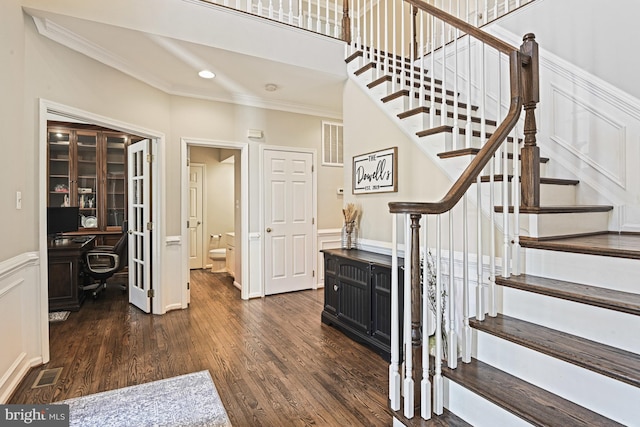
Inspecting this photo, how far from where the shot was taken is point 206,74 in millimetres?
3588

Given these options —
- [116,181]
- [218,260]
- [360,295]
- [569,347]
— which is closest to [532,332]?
[569,347]

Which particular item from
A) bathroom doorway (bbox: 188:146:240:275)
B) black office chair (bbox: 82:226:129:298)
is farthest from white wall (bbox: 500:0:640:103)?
black office chair (bbox: 82:226:129:298)

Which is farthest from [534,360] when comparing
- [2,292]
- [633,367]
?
[2,292]

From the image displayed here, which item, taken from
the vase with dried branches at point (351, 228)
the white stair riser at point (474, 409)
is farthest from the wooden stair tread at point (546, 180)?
the vase with dried branches at point (351, 228)

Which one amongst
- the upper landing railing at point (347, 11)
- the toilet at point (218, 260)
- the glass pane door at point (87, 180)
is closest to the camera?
the upper landing railing at point (347, 11)

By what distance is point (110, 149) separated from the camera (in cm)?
536

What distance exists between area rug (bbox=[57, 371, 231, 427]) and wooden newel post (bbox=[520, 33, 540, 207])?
86.4 inches

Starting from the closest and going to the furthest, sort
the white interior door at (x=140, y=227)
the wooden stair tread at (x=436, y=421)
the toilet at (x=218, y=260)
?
the wooden stair tread at (x=436, y=421)
the white interior door at (x=140, y=227)
the toilet at (x=218, y=260)

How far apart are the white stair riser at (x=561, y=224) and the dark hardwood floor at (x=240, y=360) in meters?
1.38

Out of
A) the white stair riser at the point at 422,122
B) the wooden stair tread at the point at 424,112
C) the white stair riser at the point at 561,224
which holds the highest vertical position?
the wooden stair tread at the point at 424,112

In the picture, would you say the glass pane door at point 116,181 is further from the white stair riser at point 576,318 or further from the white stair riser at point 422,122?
the white stair riser at point 576,318

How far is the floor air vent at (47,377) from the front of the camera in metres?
2.36

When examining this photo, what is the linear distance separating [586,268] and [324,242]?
359cm

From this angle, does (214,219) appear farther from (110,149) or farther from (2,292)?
(2,292)
